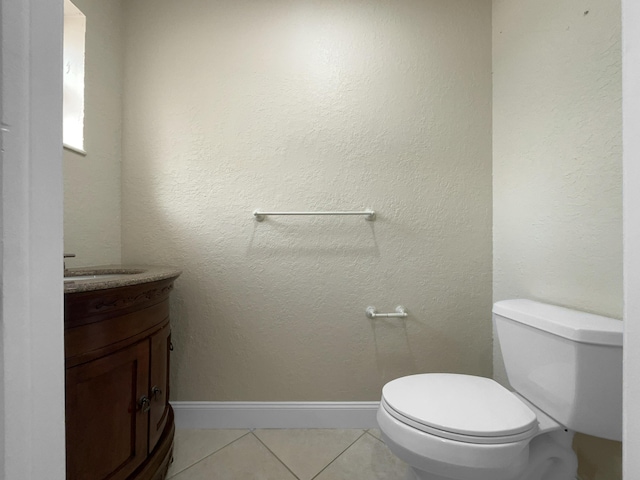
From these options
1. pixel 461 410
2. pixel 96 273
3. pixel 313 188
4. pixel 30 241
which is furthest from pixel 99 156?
pixel 461 410

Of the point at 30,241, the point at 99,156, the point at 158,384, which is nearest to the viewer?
the point at 30,241

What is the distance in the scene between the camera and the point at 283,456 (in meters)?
1.09

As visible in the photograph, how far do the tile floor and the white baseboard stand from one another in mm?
28

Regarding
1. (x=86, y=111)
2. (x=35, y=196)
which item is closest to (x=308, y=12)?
(x=86, y=111)

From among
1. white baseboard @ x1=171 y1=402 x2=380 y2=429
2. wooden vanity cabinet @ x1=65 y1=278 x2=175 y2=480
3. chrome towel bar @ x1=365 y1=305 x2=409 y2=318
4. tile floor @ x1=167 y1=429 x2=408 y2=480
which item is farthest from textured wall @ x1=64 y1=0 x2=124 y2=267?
chrome towel bar @ x1=365 y1=305 x2=409 y2=318

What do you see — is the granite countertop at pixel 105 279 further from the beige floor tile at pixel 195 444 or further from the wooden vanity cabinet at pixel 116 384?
the beige floor tile at pixel 195 444

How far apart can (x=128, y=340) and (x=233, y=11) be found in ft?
5.05

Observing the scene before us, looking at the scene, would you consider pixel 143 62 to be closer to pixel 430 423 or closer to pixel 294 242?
pixel 294 242

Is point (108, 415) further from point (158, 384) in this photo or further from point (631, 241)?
point (631, 241)

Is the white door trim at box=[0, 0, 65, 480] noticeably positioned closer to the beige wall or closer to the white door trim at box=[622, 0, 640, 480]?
the white door trim at box=[622, 0, 640, 480]

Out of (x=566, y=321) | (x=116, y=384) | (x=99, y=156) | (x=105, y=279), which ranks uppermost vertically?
(x=99, y=156)

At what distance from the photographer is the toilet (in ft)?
2.27

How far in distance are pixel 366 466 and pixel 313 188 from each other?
1233 millimetres

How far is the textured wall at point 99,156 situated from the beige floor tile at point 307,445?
1155mm
